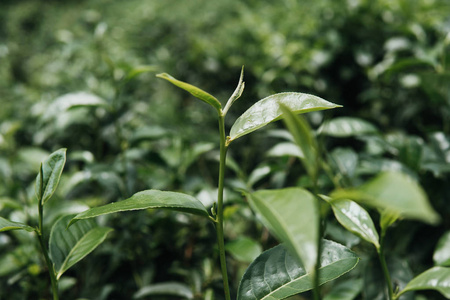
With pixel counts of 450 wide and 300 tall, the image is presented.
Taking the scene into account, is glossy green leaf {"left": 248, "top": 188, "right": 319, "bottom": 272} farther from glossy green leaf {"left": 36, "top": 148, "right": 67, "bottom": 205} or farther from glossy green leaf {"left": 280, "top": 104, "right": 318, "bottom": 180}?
glossy green leaf {"left": 36, "top": 148, "right": 67, "bottom": 205}

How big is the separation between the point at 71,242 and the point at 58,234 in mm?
39

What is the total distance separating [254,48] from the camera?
99.7 inches

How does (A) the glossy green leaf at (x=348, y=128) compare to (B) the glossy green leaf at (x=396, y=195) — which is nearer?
(B) the glossy green leaf at (x=396, y=195)

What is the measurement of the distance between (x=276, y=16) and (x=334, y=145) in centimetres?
125

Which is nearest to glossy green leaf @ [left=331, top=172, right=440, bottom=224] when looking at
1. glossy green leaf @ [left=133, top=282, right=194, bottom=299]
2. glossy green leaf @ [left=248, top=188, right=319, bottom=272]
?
glossy green leaf @ [left=248, top=188, right=319, bottom=272]

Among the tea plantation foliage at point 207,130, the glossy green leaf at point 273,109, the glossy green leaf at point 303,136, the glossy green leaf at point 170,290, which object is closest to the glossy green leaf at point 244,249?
the tea plantation foliage at point 207,130

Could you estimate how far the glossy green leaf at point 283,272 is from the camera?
0.74m

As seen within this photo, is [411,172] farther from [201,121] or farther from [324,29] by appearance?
[201,121]

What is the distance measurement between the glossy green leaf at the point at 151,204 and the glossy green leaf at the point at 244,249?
384 millimetres

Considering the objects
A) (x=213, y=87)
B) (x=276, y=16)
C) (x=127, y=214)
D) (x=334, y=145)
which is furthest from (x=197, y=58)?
(x=127, y=214)

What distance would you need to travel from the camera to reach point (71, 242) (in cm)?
90

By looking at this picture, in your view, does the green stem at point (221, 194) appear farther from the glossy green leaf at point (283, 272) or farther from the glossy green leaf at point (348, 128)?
the glossy green leaf at point (348, 128)

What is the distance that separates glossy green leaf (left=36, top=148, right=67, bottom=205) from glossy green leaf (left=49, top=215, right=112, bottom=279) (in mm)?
145

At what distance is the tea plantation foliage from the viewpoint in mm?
1253
